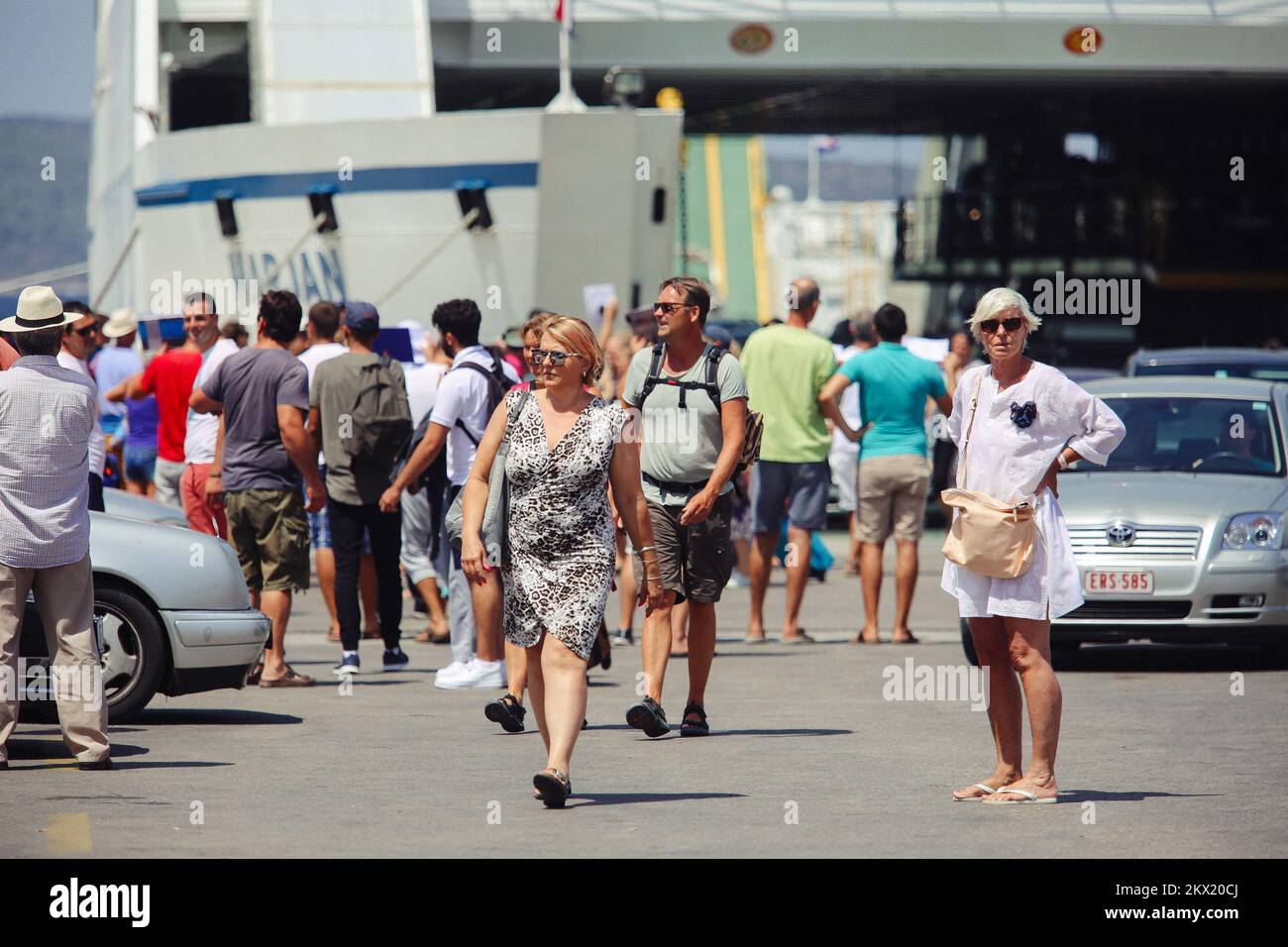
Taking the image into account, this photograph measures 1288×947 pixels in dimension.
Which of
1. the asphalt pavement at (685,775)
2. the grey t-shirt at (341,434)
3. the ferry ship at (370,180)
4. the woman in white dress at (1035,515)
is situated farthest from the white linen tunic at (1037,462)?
the ferry ship at (370,180)

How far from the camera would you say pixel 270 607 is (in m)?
10.9

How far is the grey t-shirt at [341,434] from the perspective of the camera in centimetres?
1129

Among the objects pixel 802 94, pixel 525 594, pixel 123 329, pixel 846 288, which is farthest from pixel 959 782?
pixel 846 288

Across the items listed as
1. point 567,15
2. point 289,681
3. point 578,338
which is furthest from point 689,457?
point 567,15

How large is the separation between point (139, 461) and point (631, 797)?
908 cm

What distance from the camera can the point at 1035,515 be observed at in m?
7.32

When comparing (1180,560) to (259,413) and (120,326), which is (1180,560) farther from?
(120,326)

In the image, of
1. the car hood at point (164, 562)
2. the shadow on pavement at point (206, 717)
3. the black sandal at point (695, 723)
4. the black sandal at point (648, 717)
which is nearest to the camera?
the black sandal at point (648, 717)

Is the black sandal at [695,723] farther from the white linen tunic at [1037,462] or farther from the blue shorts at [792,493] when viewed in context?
the blue shorts at [792,493]

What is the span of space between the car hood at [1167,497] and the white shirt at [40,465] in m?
5.62

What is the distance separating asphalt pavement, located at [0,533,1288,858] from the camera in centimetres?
657
